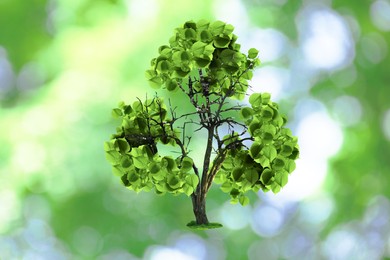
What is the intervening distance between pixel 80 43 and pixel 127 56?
254 millimetres

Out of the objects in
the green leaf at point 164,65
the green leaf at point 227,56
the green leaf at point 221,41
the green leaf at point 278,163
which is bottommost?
the green leaf at point 278,163

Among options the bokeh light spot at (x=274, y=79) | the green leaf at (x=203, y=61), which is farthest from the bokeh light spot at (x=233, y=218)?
the green leaf at (x=203, y=61)

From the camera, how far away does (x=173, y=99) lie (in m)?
3.33

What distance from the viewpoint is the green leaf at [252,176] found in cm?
173

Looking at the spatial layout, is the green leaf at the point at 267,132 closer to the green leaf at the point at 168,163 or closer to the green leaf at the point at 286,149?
the green leaf at the point at 286,149

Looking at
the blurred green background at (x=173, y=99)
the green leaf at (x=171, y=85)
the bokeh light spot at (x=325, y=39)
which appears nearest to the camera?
the green leaf at (x=171, y=85)

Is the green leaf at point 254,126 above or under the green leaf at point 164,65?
under

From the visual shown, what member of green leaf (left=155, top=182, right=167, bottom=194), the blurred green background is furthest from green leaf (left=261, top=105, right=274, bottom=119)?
the blurred green background

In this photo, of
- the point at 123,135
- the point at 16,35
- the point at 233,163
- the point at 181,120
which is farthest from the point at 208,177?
the point at 16,35

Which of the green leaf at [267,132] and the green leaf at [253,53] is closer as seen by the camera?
the green leaf at [267,132]

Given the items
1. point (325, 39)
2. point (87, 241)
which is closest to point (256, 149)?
point (87, 241)

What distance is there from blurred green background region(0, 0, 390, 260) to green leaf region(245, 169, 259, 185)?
1.46 meters

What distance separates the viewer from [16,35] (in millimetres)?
3385

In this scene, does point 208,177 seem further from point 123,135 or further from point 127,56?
point 127,56
